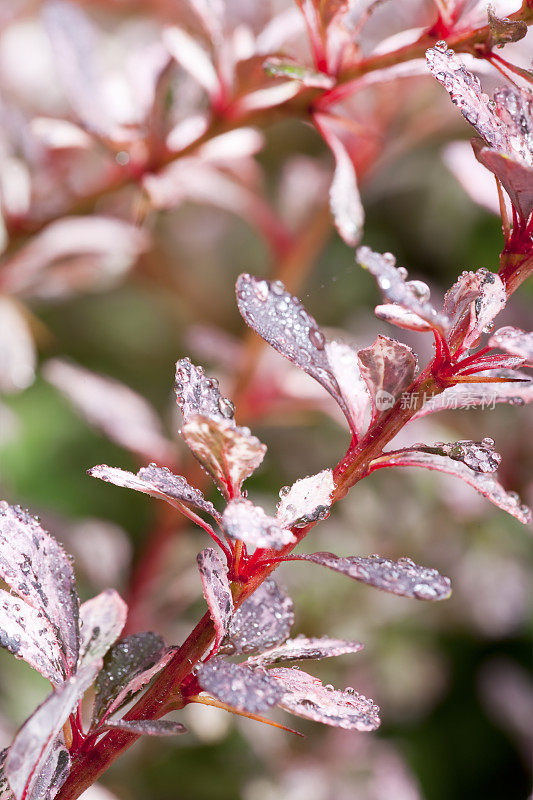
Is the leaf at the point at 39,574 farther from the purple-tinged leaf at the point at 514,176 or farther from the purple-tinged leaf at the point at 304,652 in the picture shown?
the purple-tinged leaf at the point at 514,176

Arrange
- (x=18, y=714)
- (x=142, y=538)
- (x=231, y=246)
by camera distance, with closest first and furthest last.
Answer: (x=18, y=714)
(x=142, y=538)
(x=231, y=246)

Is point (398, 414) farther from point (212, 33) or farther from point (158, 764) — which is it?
point (158, 764)

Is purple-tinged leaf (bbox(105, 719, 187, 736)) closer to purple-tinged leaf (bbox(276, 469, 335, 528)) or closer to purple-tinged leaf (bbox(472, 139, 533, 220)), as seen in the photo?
purple-tinged leaf (bbox(276, 469, 335, 528))

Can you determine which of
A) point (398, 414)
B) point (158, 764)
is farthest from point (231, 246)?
point (398, 414)

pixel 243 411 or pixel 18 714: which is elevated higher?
pixel 243 411

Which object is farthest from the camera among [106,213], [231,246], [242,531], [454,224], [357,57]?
[231,246]

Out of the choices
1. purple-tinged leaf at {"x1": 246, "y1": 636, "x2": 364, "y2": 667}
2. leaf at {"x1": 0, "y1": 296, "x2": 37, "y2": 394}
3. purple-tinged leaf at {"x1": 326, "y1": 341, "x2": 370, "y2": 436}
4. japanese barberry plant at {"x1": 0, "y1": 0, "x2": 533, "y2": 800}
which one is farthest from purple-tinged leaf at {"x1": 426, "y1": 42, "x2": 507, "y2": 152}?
leaf at {"x1": 0, "y1": 296, "x2": 37, "y2": 394}

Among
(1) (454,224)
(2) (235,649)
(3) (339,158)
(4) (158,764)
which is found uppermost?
(3) (339,158)
